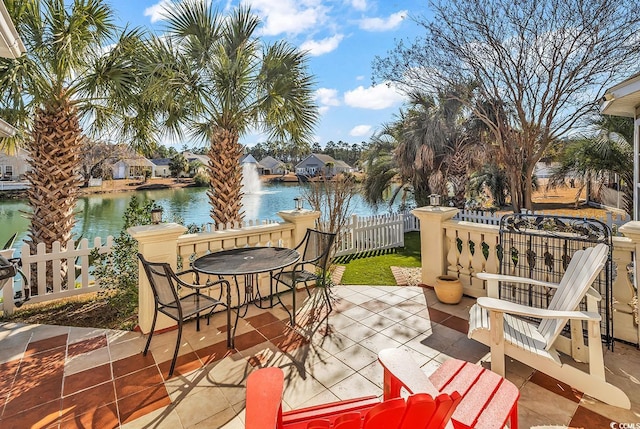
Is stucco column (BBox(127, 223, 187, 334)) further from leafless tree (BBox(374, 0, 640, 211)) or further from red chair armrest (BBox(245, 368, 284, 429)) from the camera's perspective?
leafless tree (BBox(374, 0, 640, 211))

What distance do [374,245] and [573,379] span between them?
5.89 metres

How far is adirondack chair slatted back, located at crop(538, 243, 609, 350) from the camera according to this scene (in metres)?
2.19

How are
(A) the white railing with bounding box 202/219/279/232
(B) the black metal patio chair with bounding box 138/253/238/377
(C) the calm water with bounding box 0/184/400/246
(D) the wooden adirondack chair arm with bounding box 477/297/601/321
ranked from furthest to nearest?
(C) the calm water with bounding box 0/184/400/246 < (A) the white railing with bounding box 202/219/279/232 < (B) the black metal patio chair with bounding box 138/253/238/377 < (D) the wooden adirondack chair arm with bounding box 477/297/601/321

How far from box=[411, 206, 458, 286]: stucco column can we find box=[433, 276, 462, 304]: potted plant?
323 millimetres

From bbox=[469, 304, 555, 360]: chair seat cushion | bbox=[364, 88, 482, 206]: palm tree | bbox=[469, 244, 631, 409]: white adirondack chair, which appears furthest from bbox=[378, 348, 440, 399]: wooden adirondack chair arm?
bbox=[364, 88, 482, 206]: palm tree

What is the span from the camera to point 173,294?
267 centimetres

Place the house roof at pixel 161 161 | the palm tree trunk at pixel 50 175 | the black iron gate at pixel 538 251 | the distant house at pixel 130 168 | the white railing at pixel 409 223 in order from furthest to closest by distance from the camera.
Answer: the house roof at pixel 161 161 < the distant house at pixel 130 168 < the white railing at pixel 409 223 < the palm tree trunk at pixel 50 175 < the black iron gate at pixel 538 251

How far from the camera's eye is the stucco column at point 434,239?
418 centimetres

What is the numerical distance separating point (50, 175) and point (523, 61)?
10.9m

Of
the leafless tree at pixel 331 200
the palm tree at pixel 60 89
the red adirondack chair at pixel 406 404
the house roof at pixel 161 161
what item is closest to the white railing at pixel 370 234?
the leafless tree at pixel 331 200

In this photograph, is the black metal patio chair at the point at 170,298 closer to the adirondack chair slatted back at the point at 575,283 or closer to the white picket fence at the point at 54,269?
the white picket fence at the point at 54,269

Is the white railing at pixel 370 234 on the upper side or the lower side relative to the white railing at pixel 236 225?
lower

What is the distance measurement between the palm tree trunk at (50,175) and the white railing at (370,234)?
515 cm

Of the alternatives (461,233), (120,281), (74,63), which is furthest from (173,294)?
(74,63)
